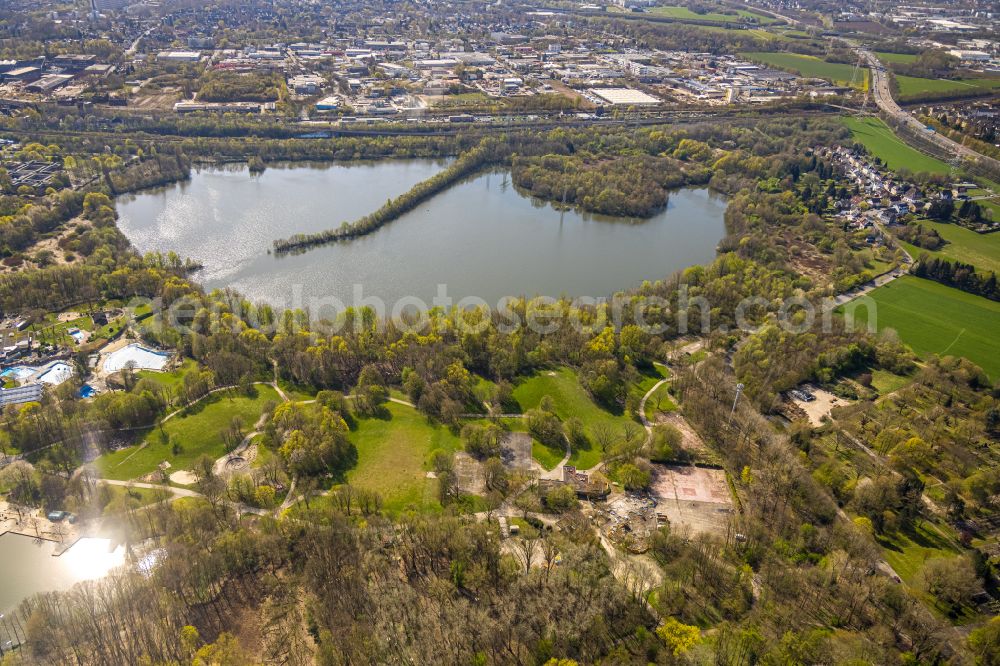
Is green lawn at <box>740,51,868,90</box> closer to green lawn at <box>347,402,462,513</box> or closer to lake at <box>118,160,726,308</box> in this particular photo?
lake at <box>118,160,726,308</box>

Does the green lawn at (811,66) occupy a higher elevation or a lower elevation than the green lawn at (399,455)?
higher

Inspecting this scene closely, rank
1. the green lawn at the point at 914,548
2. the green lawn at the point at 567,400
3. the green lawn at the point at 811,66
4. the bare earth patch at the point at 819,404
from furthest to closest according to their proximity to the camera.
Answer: the green lawn at the point at 811,66
the bare earth patch at the point at 819,404
the green lawn at the point at 567,400
the green lawn at the point at 914,548

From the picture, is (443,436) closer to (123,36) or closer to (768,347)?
(768,347)

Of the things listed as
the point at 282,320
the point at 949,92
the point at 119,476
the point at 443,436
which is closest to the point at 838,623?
the point at 443,436

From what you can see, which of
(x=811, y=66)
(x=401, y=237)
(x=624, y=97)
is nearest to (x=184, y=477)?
(x=401, y=237)

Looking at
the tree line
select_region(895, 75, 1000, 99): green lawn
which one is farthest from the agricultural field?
the tree line

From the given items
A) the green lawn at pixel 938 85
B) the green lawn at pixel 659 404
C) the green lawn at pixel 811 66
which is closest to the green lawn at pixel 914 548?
the green lawn at pixel 659 404

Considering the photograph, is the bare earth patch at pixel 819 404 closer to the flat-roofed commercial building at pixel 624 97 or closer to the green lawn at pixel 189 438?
the green lawn at pixel 189 438
